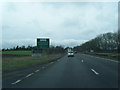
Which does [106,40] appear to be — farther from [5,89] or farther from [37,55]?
[5,89]

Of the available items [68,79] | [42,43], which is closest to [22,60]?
[42,43]

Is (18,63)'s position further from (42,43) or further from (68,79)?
(68,79)

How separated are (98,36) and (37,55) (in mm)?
84499

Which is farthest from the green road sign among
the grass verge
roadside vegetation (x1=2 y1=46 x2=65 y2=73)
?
the grass verge

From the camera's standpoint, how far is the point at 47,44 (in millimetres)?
42000

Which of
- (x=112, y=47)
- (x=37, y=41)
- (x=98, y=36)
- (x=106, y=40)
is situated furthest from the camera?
(x=98, y=36)

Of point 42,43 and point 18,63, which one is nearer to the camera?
point 18,63

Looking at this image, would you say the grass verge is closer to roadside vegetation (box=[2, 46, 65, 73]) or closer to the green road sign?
roadside vegetation (box=[2, 46, 65, 73])

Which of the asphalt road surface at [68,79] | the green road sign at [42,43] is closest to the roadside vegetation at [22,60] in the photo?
the green road sign at [42,43]

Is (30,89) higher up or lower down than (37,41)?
lower down

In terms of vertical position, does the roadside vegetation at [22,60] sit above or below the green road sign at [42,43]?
below

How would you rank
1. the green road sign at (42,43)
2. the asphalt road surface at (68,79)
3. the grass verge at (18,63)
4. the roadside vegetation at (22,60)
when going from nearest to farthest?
the asphalt road surface at (68,79) → the grass verge at (18,63) → the roadside vegetation at (22,60) → the green road sign at (42,43)

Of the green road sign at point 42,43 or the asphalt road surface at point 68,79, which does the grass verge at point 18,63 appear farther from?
the asphalt road surface at point 68,79

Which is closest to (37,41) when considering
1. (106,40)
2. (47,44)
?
(47,44)
